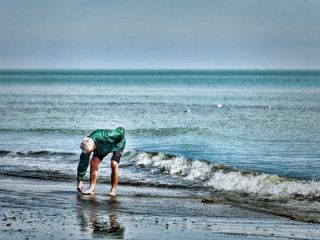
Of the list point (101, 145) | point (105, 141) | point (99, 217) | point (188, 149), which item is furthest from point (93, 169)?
point (188, 149)

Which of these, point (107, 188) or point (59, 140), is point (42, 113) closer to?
point (59, 140)

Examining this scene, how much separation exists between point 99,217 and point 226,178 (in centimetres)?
760

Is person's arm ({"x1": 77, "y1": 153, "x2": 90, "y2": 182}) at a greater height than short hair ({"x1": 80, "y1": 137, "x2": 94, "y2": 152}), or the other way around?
short hair ({"x1": 80, "y1": 137, "x2": 94, "y2": 152})

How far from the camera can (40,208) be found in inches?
556

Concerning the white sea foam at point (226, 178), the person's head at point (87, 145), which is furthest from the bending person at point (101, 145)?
the white sea foam at point (226, 178)

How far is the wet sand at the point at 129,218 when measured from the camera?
11.8 meters

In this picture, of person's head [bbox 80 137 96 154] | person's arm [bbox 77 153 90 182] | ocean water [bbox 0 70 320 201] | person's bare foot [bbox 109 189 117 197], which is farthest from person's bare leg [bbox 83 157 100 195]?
ocean water [bbox 0 70 320 201]

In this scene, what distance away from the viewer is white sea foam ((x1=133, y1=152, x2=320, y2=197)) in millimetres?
17975

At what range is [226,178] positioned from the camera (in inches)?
797

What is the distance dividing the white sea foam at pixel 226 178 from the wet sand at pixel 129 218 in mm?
2093

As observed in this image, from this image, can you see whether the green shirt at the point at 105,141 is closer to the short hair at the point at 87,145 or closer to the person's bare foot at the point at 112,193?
the short hair at the point at 87,145

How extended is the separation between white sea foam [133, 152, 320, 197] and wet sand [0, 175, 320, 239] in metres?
2.09

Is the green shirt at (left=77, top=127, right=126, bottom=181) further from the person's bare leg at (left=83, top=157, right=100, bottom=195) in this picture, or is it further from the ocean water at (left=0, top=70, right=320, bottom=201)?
the ocean water at (left=0, top=70, right=320, bottom=201)

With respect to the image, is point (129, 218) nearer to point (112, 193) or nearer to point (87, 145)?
point (87, 145)
